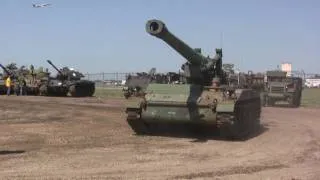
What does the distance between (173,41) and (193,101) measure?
166 cm

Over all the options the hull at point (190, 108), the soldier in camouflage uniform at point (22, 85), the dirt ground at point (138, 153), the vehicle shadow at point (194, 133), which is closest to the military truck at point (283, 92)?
the dirt ground at point (138, 153)

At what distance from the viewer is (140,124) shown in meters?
18.1

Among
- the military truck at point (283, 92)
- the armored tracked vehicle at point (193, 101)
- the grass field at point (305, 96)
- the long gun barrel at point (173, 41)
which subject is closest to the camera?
the long gun barrel at point (173, 41)

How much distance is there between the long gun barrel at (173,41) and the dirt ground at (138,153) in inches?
90.2

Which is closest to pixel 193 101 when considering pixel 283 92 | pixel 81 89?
pixel 283 92

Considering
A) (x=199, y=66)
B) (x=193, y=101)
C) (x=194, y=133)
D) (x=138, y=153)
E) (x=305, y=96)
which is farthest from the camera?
(x=305, y=96)

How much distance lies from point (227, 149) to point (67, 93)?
28065 mm

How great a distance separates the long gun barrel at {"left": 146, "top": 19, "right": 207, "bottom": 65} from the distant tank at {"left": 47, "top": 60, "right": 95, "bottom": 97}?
77.1 ft

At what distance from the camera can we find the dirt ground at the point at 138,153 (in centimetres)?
1122

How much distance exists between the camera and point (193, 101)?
1708 centimetres

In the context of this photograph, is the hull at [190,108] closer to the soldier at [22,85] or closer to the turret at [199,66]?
the turret at [199,66]

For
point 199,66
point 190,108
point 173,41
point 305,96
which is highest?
point 173,41

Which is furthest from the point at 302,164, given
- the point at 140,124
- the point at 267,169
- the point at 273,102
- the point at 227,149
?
the point at 273,102

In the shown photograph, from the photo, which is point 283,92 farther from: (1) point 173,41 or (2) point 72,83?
(1) point 173,41
